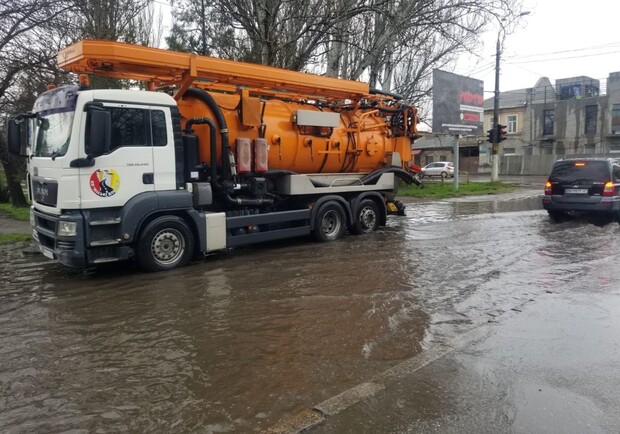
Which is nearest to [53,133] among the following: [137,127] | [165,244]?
[137,127]

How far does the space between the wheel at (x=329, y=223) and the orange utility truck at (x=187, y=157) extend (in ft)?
0.08

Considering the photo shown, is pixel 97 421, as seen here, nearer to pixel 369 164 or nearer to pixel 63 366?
pixel 63 366

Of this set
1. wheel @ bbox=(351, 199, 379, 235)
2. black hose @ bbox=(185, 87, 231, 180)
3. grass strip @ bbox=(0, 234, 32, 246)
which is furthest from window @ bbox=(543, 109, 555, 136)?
grass strip @ bbox=(0, 234, 32, 246)

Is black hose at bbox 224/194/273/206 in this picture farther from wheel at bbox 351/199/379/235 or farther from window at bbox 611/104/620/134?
window at bbox 611/104/620/134

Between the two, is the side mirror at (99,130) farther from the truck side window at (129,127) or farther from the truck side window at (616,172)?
the truck side window at (616,172)

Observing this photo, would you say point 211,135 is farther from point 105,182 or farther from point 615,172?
point 615,172

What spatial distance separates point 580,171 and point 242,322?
11.6m

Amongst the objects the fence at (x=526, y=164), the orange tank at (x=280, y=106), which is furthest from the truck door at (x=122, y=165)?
the fence at (x=526, y=164)

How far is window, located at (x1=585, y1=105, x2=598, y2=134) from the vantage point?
157 ft

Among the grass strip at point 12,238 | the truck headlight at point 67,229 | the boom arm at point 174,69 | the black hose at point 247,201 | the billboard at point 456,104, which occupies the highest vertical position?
the billboard at point 456,104

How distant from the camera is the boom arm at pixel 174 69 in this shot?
25.2ft

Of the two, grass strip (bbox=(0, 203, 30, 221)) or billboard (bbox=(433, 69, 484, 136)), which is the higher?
billboard (bbox=(433, 69, 484, 136))

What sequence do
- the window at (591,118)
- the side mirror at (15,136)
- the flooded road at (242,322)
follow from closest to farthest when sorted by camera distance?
1. the flooded road at (242,322)
2. the side mirror at (15,136)
3. the window at (591,118)

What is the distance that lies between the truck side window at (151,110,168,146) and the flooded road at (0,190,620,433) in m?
2.13
